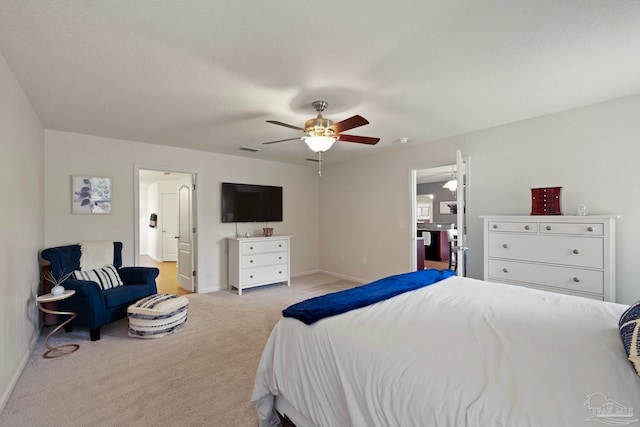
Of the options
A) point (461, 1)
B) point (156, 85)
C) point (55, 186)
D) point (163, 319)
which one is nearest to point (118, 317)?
point (163, 319)

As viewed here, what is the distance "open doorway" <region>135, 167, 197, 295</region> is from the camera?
4961 millimetres

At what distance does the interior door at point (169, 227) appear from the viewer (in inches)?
312

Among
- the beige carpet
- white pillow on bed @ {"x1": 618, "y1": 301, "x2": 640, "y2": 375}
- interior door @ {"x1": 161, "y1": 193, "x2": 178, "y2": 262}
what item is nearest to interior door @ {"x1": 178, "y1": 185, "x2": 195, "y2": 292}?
the beige carpet

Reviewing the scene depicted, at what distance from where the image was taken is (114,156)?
405cm

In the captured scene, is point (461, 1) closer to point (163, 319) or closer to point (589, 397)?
point (589, 397)

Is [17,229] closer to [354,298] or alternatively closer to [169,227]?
[354,298]

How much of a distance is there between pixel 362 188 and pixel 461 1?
394cm

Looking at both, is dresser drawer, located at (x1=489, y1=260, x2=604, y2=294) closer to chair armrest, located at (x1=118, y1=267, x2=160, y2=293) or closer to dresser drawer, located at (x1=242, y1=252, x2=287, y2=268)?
dresser drawer, located at (x1=242, y1=252, x2=287, y2=268)

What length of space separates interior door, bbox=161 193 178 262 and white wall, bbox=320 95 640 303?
4.98 meters

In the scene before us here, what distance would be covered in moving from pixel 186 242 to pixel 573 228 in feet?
17.5

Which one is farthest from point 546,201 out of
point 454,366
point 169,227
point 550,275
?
point 169,227

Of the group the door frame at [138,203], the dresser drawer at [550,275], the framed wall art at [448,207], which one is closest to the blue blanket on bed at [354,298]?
the dresser drawer at [550,275]

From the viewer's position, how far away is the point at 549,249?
9.21ft

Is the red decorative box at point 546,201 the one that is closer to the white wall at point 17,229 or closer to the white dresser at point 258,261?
the white dresser at point 258,261
